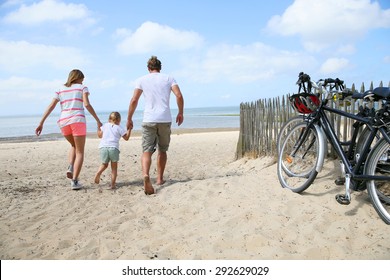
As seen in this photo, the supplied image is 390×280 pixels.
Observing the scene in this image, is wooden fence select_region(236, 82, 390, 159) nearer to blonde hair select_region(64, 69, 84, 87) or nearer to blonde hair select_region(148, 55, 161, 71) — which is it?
blonde hair select_region(148, 55, 161, 71)

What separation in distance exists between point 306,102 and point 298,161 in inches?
48.6

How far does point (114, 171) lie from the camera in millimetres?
5109

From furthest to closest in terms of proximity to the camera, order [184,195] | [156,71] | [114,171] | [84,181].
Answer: [84,181] < [114,171] < [156,71] < [184,195]

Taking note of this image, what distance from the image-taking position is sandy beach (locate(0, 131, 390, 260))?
9.05 feet

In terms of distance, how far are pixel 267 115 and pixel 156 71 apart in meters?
3.07

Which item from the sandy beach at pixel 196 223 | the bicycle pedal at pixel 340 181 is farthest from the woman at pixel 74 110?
the bicycle pedal at pixel 340 181

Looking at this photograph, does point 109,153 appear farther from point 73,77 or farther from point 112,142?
point 73,77

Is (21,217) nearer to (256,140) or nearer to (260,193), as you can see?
(260,193)

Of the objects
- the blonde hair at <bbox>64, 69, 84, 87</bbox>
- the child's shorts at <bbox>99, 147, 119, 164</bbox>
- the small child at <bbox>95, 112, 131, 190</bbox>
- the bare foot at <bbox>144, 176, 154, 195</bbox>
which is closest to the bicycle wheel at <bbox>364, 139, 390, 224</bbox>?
the bare foot at <bbox>144, 176, 154, 195</bbox>

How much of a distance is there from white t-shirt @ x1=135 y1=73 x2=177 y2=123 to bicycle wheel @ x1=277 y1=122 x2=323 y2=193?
5.72 ft

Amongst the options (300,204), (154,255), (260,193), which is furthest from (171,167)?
(154,255)

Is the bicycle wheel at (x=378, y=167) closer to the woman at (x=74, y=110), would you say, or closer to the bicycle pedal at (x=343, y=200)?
the bicycle pedal at (x=343, y=200)

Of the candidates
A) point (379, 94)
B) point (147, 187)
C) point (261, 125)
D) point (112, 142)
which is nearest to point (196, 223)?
point (147, 187)

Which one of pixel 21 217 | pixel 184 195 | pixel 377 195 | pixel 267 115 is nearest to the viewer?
pixel 377 195
